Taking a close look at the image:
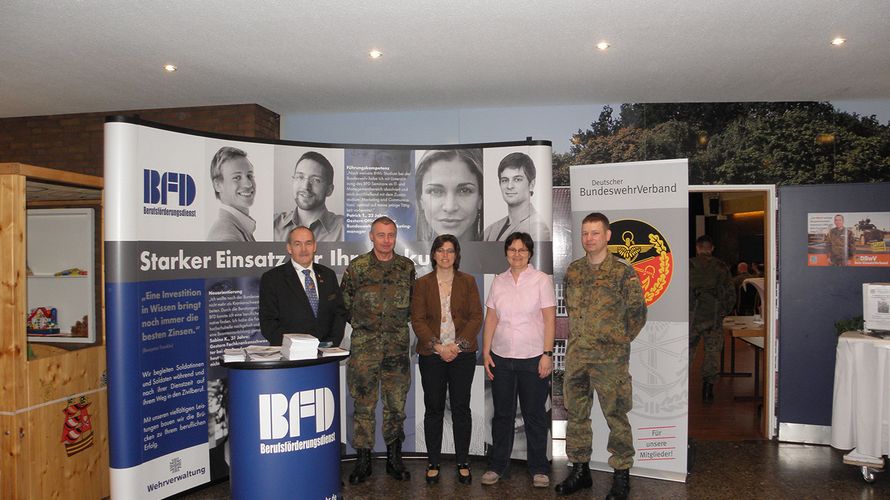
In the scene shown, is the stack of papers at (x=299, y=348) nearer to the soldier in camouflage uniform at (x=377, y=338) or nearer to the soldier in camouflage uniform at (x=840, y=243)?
the soldier in camouflage uniform at (x=377, y=338)

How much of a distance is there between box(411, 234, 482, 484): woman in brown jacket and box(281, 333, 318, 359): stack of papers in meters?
0.91

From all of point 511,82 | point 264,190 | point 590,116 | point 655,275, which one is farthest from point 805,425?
point 264,190

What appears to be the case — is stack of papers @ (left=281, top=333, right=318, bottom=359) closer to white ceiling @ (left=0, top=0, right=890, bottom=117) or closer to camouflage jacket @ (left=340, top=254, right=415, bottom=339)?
camouflage jacket @ (left=340, top=254, right=415, bottom=339)

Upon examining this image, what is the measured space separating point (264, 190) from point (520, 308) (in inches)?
77.5

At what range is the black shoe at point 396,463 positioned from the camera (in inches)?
164

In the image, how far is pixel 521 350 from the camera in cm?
387

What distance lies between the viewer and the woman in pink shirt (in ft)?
12.7

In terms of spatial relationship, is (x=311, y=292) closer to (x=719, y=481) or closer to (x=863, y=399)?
(x=719, y=481)

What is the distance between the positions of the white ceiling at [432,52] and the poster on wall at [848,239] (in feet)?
3.89

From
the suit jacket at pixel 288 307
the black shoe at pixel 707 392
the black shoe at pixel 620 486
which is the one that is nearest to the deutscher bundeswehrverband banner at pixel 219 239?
the suit jacket at pixel 288 307

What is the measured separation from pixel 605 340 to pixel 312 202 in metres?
2.29

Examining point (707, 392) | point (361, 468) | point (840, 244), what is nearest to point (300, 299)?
point (361, 468)

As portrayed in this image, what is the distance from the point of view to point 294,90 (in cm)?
542

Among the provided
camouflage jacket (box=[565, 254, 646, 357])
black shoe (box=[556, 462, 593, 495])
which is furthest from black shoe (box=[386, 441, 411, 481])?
camouflage jacket (box=[565, 254, 646, 357])
